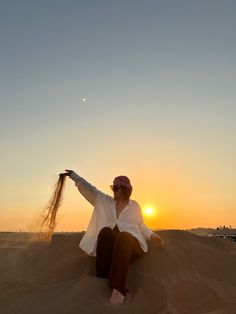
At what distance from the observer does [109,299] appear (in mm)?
5637

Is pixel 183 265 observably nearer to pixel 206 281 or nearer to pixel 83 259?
pixel 206 281

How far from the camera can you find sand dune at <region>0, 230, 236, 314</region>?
5.60 m

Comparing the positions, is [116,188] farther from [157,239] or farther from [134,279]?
[134,279]

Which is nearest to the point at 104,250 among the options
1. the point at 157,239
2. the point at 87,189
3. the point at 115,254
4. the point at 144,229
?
the point at 115,254

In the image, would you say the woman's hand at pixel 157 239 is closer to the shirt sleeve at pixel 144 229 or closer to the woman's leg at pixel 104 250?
the shirt sleeve at pixel 144 229

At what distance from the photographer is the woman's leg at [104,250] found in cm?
627

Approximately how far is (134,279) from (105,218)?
3.08ft

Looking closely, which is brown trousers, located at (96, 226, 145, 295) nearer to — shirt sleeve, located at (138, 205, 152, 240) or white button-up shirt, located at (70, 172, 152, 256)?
white button-up shirt, located at (70, 172, 152, 256)

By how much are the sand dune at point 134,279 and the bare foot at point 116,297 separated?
7cm

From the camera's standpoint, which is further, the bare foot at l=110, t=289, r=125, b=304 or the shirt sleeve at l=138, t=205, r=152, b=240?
the shirt sleeve at l=138, t=205, r=152, b=240

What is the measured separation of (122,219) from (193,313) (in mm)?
1741

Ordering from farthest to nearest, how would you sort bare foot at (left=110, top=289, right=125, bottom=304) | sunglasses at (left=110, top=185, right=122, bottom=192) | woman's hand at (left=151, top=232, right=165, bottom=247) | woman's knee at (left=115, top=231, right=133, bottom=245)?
1. woman's hand at (left=151, top=232, right=165, bottom=247)
2. sunglasses at (left=110, top=185, right=122, bottom=192)
3. woman's knee at (left=115, top=231, right=133, bottom=245)
4. bare foot at (left=110, top=289, right=125, bottom=304)

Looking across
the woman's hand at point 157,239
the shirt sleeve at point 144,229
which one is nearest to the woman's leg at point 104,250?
the shirt sleeve at point 144,229

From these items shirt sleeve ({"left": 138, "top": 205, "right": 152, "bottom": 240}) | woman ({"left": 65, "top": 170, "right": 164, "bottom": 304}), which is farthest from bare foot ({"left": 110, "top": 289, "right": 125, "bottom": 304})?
shirt sleeve ({"left": 138, "top": 205, "right": 152, "bottom": 240})
